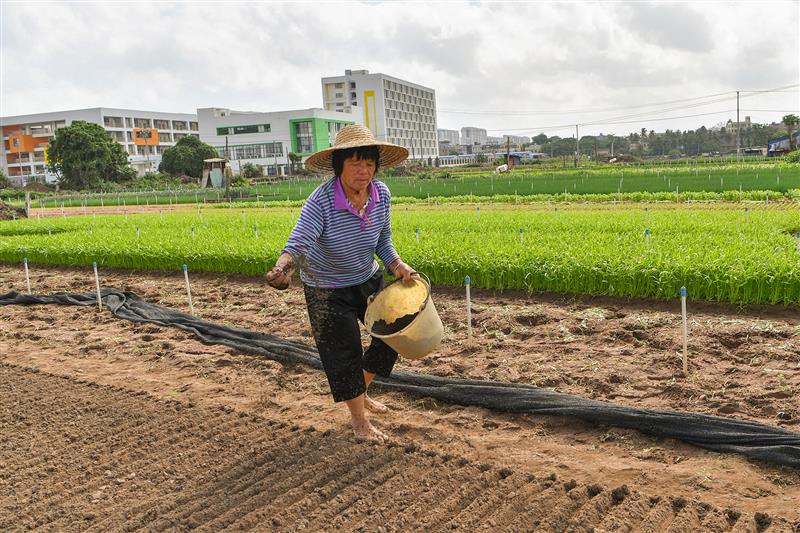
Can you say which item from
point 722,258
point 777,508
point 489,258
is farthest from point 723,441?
point 489,258

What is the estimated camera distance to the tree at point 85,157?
177ft

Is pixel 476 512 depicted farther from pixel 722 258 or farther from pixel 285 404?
pixel 722 258

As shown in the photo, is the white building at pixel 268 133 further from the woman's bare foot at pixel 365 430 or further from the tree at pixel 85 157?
the woman's bare foot at pixel 365 430

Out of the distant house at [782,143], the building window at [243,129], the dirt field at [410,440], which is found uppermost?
the building window at [243,129]

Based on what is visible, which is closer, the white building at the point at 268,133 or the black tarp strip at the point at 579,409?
the black tarp strip at the point at 579,409

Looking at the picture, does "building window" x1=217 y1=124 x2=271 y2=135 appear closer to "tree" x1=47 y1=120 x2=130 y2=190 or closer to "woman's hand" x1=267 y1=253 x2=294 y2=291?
"tree" x1=47 y1=120 x2=130 y2=190

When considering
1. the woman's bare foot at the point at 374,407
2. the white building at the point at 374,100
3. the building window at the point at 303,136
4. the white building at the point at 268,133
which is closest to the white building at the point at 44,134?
the white building at the point at 268,133

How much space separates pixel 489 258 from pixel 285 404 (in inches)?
165

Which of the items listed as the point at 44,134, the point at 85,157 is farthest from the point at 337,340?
the point at 44,134

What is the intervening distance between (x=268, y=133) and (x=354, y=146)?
79851 millimetres

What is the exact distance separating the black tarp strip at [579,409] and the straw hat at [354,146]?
4.89 feet

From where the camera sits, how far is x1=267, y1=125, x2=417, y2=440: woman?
348cm

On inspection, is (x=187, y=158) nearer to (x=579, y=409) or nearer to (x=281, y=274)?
(x=579, y=409)

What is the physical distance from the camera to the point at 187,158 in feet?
213
